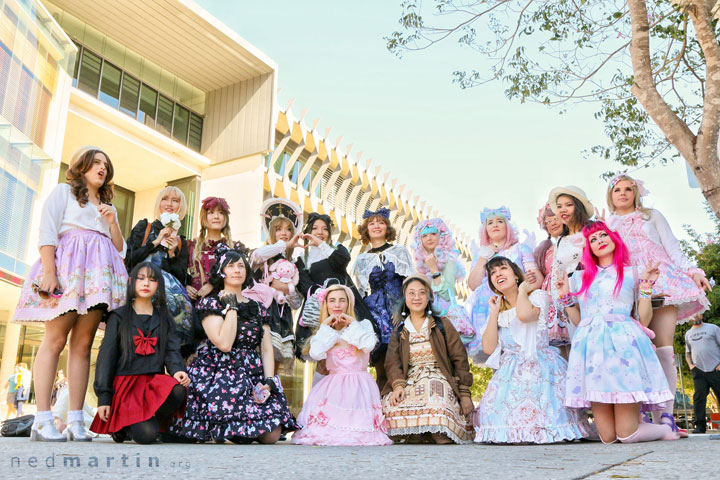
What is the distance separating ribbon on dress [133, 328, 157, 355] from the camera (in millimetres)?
4402

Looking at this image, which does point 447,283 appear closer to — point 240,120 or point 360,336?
point 360,336

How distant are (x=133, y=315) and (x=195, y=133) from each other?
69.9 ft

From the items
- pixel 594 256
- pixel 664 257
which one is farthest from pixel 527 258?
pixel 664 257

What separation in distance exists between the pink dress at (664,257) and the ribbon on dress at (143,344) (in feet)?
12.3

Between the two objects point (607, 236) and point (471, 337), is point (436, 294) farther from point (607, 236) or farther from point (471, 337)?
point (607, 236)

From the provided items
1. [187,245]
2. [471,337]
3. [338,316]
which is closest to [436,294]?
[471,337]

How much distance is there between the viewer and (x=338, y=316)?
17.3 ft

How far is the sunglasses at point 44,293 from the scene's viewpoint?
14.2 ft

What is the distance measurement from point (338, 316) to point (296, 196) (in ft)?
74.0

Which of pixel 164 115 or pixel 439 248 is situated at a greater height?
pixel 164 115

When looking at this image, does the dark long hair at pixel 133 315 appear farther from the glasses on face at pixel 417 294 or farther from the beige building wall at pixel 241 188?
the beige building wall at pixel 241 188

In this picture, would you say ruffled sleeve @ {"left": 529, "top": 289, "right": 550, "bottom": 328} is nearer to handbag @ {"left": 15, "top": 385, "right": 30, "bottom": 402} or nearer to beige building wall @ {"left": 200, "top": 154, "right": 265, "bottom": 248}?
handbag @ {"left": 15, "top": 385, "right": 30, "bottom": 402}

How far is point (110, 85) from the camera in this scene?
20953 millimetres

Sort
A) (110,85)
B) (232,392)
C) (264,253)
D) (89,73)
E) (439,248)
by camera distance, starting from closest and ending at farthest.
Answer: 1. (232,392)
2. (264,253)
3. (439,248)
4. (89,73)
5. (110,85)
